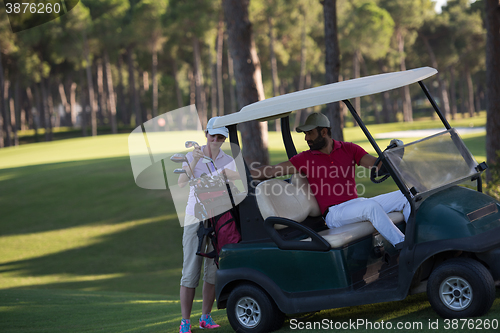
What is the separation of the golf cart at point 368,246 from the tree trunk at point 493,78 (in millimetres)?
6107

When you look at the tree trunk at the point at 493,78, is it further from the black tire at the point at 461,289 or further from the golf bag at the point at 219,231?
the golf bag at the point at 219,231

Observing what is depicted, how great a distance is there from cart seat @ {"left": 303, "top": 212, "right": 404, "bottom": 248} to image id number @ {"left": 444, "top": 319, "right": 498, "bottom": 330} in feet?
2.85

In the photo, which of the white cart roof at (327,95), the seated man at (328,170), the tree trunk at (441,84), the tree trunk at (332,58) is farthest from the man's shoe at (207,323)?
the tree trunk at (441,84)

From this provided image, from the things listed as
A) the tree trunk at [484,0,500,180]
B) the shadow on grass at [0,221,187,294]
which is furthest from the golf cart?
the tree trunk at [484,0,500,180]

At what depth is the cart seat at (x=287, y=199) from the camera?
4066 mm

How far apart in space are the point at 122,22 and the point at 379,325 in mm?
43424

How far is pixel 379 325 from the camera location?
12.2ft

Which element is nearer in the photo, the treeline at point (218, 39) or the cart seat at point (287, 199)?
the cart seat at point (287, 199)

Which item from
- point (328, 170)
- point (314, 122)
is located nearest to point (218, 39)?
point (314, 122)

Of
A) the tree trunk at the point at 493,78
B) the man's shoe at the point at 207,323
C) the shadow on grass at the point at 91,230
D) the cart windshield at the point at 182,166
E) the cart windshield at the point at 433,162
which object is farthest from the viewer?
the shadow on grass at the point at 91,230

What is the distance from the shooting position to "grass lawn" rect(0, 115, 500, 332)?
550cm

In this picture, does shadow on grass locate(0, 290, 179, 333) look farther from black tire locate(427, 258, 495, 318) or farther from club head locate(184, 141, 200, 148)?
black tire locate(427, 258, 495, 318)

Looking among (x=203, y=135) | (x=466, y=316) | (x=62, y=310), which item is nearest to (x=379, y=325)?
(x=466, y=316)

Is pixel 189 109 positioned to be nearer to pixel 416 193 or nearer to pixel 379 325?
pixel 416 193
